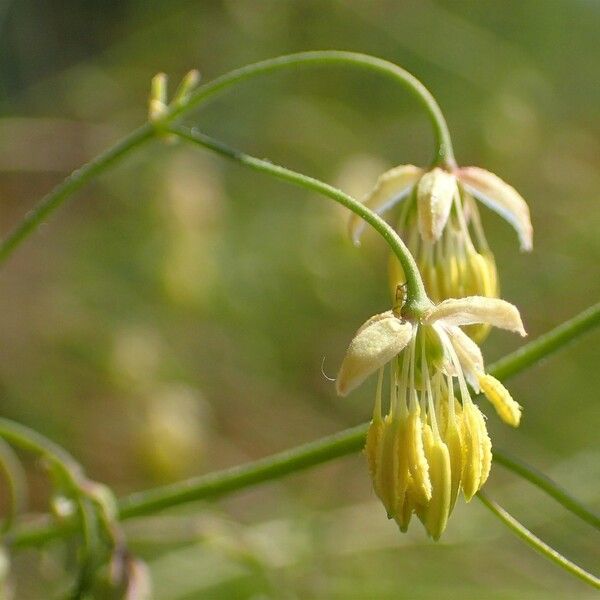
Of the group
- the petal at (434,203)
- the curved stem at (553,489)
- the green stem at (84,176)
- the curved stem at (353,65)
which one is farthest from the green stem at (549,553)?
the green stem at (84,176)

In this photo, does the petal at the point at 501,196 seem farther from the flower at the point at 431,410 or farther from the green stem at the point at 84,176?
the green stem at the point at 84,176

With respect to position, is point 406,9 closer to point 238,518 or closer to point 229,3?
point 229,3

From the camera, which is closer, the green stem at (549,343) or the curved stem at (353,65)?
the green stem at (549,343)

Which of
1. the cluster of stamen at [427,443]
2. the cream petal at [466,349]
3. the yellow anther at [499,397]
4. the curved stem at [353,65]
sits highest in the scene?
the curved stem at [353,65]

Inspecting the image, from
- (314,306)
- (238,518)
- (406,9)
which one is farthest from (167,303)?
(406,9)

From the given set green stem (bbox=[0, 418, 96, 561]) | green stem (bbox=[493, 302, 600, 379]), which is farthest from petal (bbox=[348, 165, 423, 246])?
green stem (bbox=[0, 418, 96, 561])

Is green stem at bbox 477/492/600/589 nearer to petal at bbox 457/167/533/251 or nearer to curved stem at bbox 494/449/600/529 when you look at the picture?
curved stem at bbox 494/449/600/529

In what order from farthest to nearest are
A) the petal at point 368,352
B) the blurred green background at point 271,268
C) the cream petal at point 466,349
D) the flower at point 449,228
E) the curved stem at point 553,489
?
the blurred green background at point 271,268 < the flower at point 449,228 < the curved stem at point 553,489 < the cream petal at point 466,349 < the petal at point 368,352

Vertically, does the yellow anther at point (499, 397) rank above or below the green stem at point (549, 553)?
above

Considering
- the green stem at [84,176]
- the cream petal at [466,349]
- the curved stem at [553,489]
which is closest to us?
the cream petal at [466,349]
